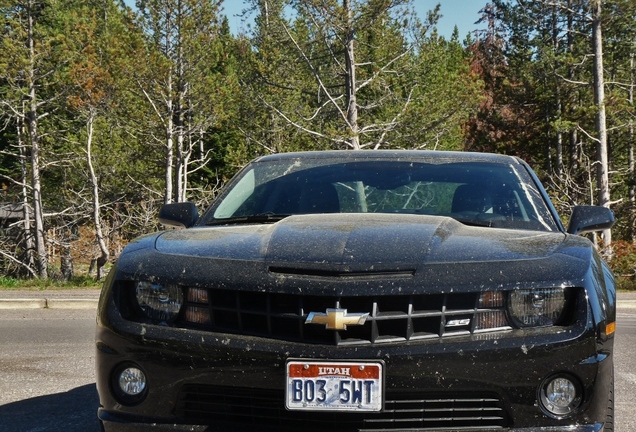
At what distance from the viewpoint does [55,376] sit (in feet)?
22.5

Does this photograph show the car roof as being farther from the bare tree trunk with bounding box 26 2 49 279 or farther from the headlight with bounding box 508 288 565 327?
the bare tree trunk with bounding box 26 2 49 279

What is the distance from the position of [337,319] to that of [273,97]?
30.1 m

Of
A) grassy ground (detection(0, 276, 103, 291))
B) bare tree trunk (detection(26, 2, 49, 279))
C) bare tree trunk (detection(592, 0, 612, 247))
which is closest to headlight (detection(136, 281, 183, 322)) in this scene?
grassy ground (detection(0, 276, 103, 291))

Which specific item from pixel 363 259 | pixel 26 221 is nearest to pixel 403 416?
pixel 363 259

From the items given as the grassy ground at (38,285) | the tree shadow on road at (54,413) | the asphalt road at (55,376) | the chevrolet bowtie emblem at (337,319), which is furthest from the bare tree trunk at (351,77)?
the chevrolet bowtie emblem at (337,319)

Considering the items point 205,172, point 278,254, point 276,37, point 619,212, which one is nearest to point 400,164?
point 278,254

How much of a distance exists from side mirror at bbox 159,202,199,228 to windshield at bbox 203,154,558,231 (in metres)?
0.10

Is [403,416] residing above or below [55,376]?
above

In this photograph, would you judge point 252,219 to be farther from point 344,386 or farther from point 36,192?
point 36,192

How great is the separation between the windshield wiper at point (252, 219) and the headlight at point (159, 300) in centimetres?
105

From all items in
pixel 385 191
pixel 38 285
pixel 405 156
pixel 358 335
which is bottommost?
pixel 38 285

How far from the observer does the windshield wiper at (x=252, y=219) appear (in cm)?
440

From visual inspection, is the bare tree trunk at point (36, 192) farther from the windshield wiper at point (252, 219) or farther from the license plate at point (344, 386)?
the license plate at point (344, 386)

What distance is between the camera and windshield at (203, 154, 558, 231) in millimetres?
Answer: 4469
